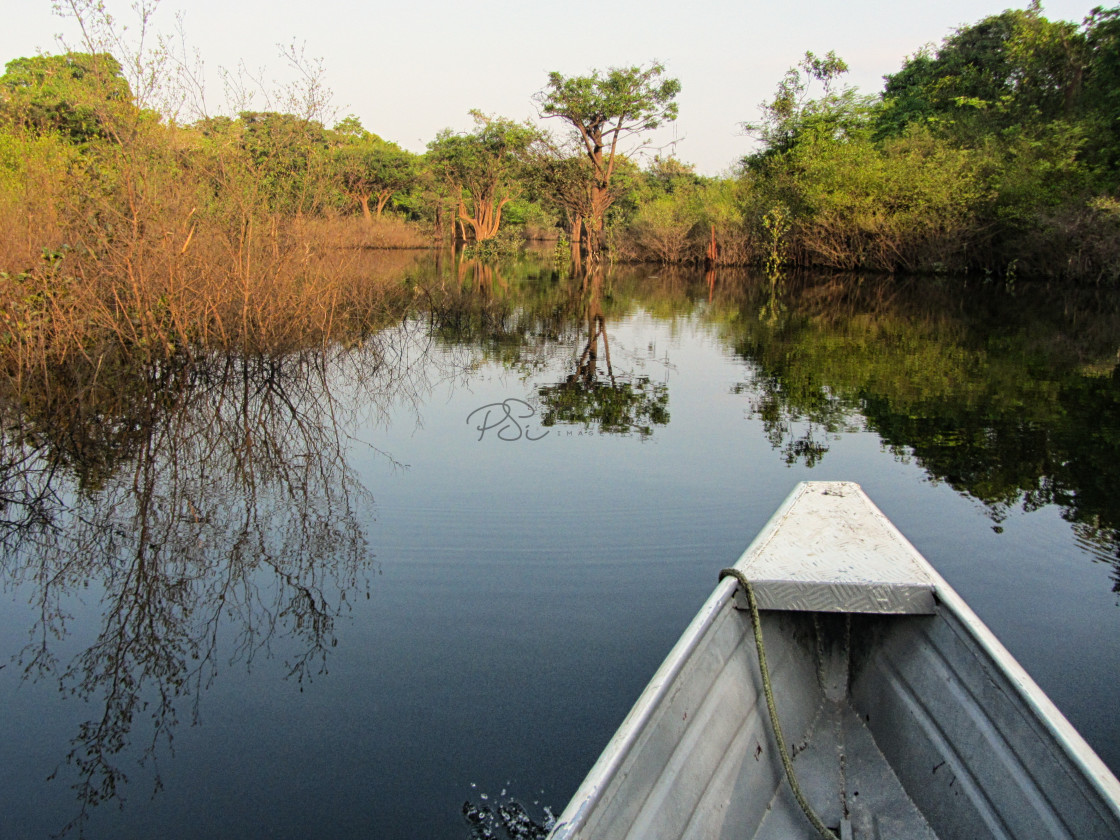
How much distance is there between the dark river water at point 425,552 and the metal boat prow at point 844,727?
1.88 ft

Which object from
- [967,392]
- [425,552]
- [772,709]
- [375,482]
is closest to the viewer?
[772,709]

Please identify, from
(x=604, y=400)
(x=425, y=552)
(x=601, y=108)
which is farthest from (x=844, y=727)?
(x=601, y=108)

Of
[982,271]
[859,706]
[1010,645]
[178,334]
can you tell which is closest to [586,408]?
[178,334]

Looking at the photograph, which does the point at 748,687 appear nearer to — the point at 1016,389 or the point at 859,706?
the point at 859,706

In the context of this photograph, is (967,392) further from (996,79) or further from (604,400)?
(996,79)

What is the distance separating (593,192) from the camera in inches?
1216

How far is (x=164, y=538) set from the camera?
4418mm

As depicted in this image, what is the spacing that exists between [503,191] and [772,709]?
44571 millimetres

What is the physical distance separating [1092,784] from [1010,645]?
1877 millimetres

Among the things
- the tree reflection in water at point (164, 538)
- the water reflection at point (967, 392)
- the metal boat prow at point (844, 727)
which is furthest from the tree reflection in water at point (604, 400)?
the metal boat prow at point (844, 727)

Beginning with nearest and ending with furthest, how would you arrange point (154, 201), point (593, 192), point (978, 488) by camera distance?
1. point (978, 488)
2. point (154, 201)
3. point (593, 192)

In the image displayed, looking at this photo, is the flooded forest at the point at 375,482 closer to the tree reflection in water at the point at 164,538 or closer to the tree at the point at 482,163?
the tree reflection in water at the point at 164,538

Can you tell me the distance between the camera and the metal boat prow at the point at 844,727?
1.80 m

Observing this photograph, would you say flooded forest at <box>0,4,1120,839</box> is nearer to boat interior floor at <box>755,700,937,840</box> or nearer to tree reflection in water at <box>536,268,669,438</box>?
tree reflection in water at <box>536,268,669,438</box>
